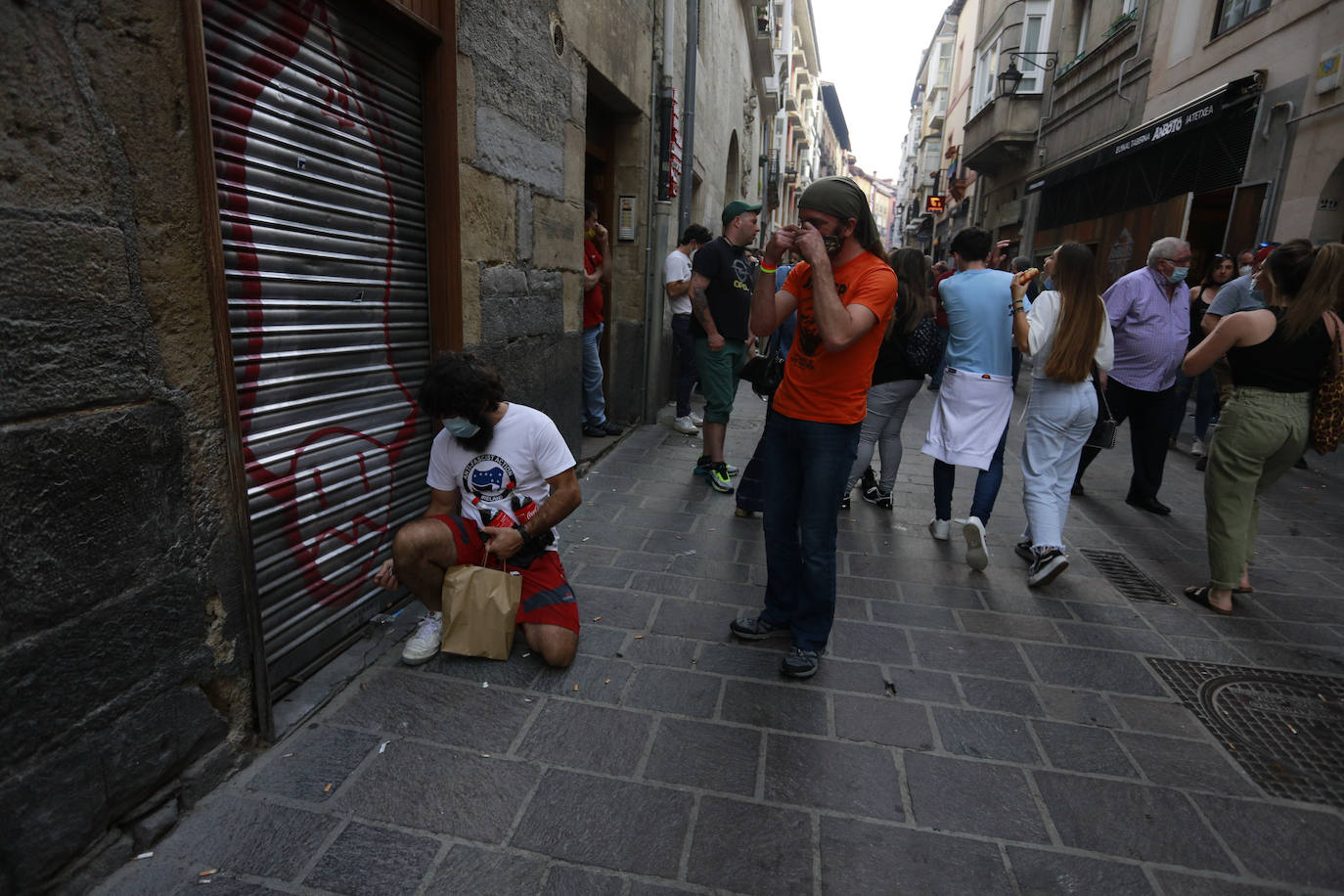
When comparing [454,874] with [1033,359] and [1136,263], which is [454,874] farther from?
[1136,263]

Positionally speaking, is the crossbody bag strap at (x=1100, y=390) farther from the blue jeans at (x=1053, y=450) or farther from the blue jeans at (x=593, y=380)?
the blue jeans at (x=593, y=380)

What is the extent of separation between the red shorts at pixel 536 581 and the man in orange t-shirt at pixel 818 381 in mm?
847

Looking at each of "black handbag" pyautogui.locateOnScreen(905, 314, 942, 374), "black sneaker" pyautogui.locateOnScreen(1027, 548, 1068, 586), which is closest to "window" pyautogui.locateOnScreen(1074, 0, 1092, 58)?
"black handbag" pyautogui.locateOnScreen(905, 314, 942, 374)

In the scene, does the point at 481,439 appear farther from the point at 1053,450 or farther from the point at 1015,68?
the point at 1015,68

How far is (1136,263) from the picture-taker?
12.0 meters

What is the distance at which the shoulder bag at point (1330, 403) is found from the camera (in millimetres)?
3271

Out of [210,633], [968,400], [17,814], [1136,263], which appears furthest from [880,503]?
[1136,263]

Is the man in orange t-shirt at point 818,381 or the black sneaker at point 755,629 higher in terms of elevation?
the man in orange t-shirt at point 818,381

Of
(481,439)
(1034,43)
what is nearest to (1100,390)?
(481,439)

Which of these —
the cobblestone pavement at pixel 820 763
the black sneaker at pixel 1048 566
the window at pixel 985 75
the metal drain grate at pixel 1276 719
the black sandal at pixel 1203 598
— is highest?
the window at pixel 985 75

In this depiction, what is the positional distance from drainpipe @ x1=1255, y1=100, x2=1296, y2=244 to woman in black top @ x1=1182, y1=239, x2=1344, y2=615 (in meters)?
6.67


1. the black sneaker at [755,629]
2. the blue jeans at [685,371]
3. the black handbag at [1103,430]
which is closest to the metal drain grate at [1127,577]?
the black handbag at [1103,430]

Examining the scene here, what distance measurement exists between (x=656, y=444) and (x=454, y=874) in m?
4.95

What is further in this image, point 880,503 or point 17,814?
point 880,503
